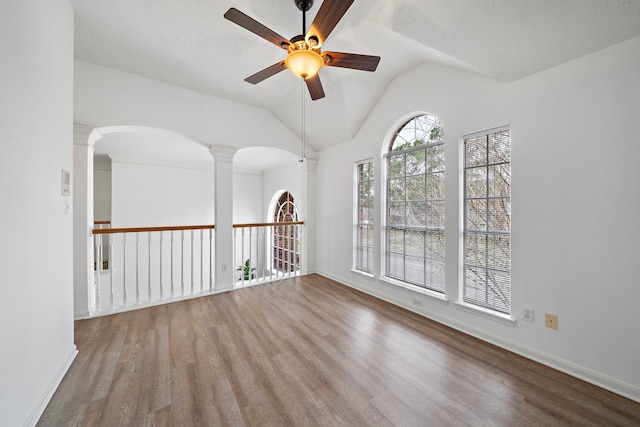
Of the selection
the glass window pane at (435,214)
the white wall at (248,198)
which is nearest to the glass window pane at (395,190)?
the glass window pane at (435,214)

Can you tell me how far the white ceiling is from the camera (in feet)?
5.28

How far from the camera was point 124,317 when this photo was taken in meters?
2.74

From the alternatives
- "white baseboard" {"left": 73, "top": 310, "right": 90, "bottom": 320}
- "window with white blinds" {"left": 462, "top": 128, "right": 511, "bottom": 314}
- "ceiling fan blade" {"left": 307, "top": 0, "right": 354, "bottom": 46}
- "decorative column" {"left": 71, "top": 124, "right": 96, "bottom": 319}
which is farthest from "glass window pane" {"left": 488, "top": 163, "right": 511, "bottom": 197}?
"white baseboard" {"left": 73, "top": 310, "right": 90, "bottom": 320}

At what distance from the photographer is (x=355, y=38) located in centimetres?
244

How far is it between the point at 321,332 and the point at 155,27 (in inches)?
132

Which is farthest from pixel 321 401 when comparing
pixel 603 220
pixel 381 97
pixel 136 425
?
pixel 381 97

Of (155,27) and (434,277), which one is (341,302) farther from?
(155,27)

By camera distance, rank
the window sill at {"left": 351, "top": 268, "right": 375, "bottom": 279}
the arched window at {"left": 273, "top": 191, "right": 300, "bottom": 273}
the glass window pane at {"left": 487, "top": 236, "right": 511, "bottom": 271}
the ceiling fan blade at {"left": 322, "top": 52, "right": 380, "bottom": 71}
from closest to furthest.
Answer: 1. the ceiling fan blade at {"left": 322, "top": 52, "right": 380, "bottom": 71}
2. the glass window pane at {"left": 487, "top": 236, "right": 511, "bottom": 271}
3. the window sill at {"left": 351, "top": 268, "right": 375, "bottom": 279}
4. the arched window at {"left": 273, "top": 191, "right": 300, "bottom": 273}

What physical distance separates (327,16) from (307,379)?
2446 mm

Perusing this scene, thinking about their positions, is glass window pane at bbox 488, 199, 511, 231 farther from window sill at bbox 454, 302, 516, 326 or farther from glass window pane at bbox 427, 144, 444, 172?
window sill at bbox 454, 302, 516, 326

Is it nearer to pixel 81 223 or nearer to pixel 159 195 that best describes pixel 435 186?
pixel 81 223

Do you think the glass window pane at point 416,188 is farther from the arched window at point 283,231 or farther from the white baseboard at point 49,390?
the arched window at point 283,231

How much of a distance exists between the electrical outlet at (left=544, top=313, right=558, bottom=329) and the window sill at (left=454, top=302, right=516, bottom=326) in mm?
213

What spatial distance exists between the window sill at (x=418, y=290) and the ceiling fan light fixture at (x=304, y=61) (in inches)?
99.3
